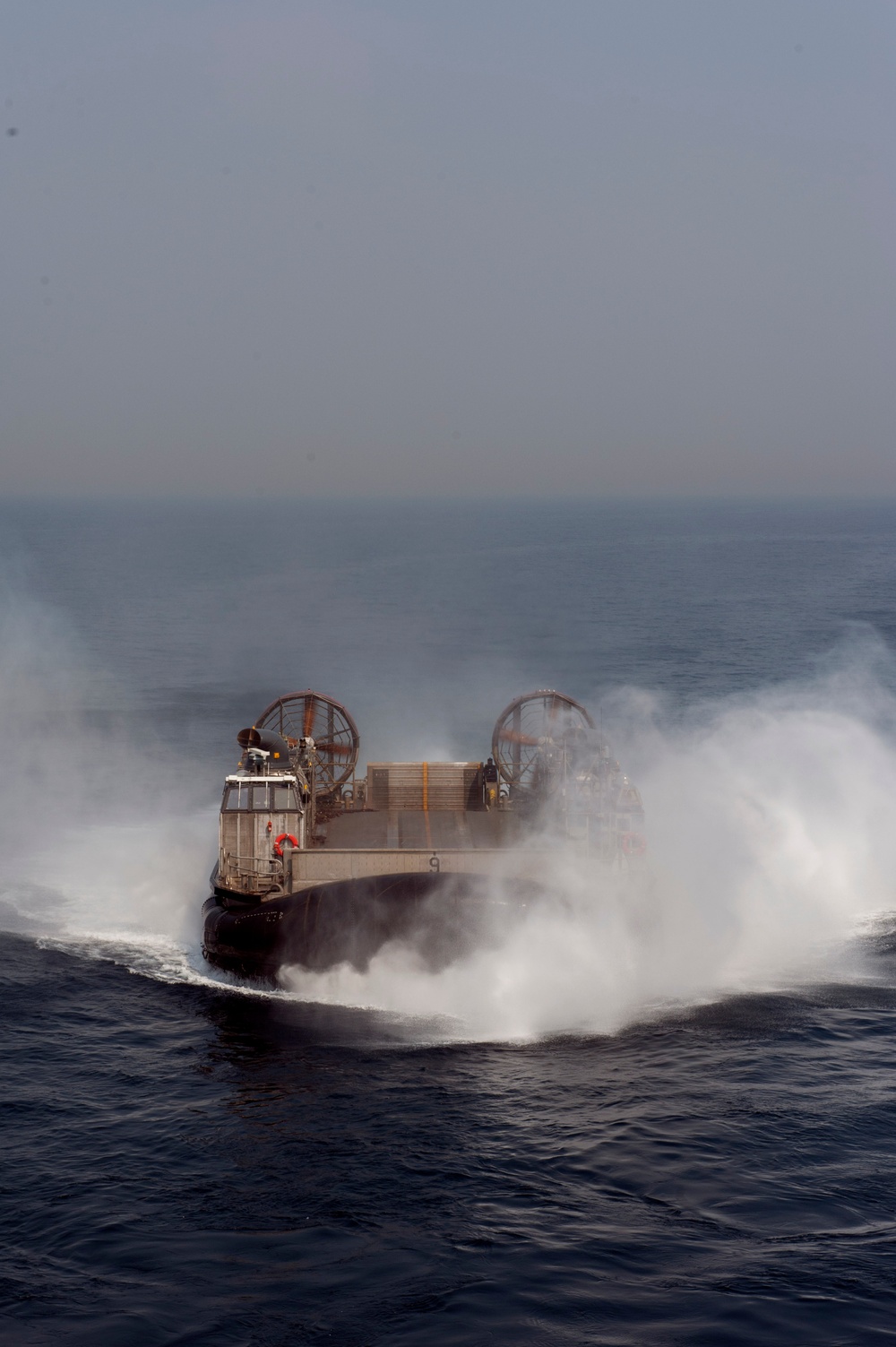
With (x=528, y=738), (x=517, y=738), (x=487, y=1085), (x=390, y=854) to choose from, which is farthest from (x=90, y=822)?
(x=487, y=1085)

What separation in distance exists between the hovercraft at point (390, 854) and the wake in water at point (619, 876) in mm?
833

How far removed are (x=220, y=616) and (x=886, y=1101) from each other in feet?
312

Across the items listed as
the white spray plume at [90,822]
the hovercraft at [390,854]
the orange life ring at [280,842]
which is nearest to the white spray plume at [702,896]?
the hovercraft at [390,854]

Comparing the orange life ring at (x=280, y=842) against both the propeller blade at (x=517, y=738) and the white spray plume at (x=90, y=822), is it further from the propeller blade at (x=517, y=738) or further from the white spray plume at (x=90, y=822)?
the propeller blade at (x=517, y=738)

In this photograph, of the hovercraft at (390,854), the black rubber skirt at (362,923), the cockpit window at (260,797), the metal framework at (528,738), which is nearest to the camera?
the black rubber skirt at (362,923)

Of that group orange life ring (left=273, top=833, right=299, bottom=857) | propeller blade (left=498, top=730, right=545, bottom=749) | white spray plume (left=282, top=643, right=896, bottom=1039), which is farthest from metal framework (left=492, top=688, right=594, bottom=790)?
orange life ring (left=273, top=833, right=299, bottom=857)

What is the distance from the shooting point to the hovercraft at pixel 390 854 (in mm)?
37594

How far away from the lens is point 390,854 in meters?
40.0

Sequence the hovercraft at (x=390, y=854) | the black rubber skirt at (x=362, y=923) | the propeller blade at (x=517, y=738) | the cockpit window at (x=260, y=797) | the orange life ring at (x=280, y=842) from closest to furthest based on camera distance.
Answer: the black rubber skirt at (x=362, y=923) → the hovercraft at (x=390, y=854) → the orange life ring at (x=280, y=842) → the cockpit window at (x=260, y=797) → the propeller blade at (x=517, y=738)

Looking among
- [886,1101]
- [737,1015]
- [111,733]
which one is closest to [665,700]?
[111,733]

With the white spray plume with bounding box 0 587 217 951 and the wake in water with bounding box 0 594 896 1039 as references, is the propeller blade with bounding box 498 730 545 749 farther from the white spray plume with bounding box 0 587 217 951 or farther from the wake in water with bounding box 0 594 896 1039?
the white spray plume with bounding box 0 587 217 951

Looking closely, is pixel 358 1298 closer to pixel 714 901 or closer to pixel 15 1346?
pixel 15 1346

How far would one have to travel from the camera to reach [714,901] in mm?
43406

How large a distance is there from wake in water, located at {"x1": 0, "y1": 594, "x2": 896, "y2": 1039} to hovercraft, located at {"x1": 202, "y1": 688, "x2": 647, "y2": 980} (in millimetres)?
833
